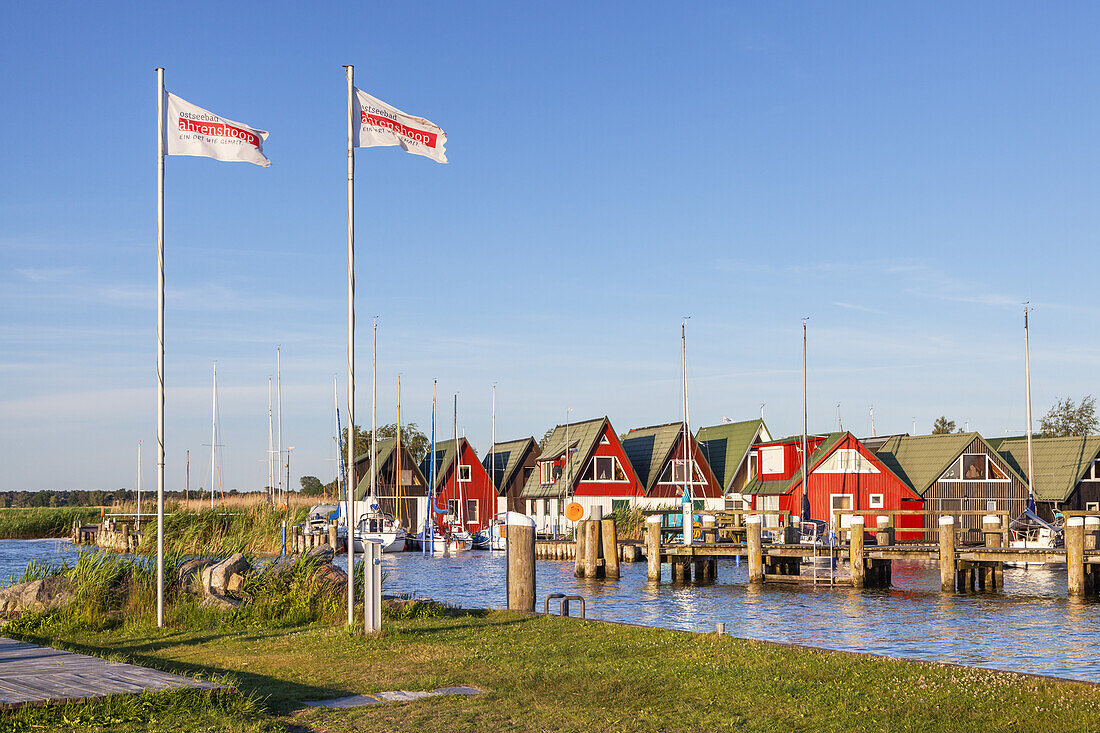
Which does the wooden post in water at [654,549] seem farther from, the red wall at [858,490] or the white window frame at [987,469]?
the white window frame at [987,469]

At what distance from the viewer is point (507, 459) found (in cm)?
9212

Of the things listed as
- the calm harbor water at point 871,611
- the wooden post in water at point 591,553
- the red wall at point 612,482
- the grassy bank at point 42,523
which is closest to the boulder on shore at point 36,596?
the calm harbor water at point 871,611

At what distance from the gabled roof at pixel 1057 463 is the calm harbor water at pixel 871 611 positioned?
21.3 meters

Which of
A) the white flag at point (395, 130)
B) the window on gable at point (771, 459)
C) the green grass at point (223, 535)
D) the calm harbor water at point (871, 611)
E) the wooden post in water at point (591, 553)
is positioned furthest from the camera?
the window on gable at point (771, 459)

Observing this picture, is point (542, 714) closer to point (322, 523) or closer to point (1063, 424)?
point (322, 523)

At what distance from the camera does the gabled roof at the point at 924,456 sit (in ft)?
245

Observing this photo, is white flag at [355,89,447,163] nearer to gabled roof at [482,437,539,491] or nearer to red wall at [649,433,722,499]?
red wall at [649,433,722,499]

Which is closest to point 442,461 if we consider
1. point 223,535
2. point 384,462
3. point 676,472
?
point 384,462

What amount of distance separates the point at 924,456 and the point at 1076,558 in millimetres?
39075

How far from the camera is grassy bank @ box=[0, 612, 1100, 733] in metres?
11.2

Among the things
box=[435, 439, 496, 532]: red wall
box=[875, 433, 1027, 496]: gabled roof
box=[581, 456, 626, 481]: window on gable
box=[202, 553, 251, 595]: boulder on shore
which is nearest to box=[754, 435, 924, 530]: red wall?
box=[875, 433, 1027, 496]: gabled roof

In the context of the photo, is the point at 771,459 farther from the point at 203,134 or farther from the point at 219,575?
the point at 203,134

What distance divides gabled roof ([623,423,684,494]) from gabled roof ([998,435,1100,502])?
936 inches

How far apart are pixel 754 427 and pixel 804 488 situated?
13353 mm
